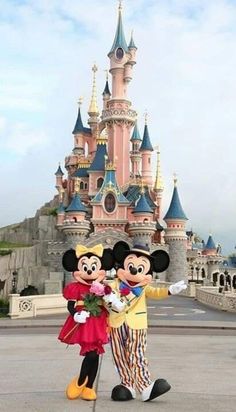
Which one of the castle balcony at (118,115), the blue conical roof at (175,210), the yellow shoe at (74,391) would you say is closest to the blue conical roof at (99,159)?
the castle balcony at (118,115)

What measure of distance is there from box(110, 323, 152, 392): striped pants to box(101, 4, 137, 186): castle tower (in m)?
43.1

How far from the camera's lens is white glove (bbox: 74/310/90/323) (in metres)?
5.31

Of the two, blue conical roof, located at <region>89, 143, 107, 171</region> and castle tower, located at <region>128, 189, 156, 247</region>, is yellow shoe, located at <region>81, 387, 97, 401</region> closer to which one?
castle tower, located at <region>128, 189, 156, 247</region>

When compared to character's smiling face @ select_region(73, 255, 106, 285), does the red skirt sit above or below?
below

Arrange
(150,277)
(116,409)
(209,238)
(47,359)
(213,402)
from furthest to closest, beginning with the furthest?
(209,238), (47,359), (150,277), (213,402), (116,409)

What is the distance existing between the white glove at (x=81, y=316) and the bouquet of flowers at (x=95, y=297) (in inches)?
3.0

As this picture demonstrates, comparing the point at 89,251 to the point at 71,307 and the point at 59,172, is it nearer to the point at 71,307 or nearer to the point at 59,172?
the point at 71,307

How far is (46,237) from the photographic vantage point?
51.4 metres

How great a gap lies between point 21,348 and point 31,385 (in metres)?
3.53

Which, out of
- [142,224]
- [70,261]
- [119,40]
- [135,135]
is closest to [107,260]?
[70,261]

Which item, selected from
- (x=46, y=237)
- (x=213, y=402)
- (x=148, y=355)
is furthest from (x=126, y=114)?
(x=213, y=402)

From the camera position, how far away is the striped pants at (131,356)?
5277 millimetres

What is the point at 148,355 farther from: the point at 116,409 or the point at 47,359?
the point at 116,409

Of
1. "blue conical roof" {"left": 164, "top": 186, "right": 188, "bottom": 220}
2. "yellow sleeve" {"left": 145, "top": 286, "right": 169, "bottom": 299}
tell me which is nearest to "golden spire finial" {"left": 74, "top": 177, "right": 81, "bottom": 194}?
"blue conical roof" {"left": 164, "top": 186, "right": 188, "bottom": 220}
